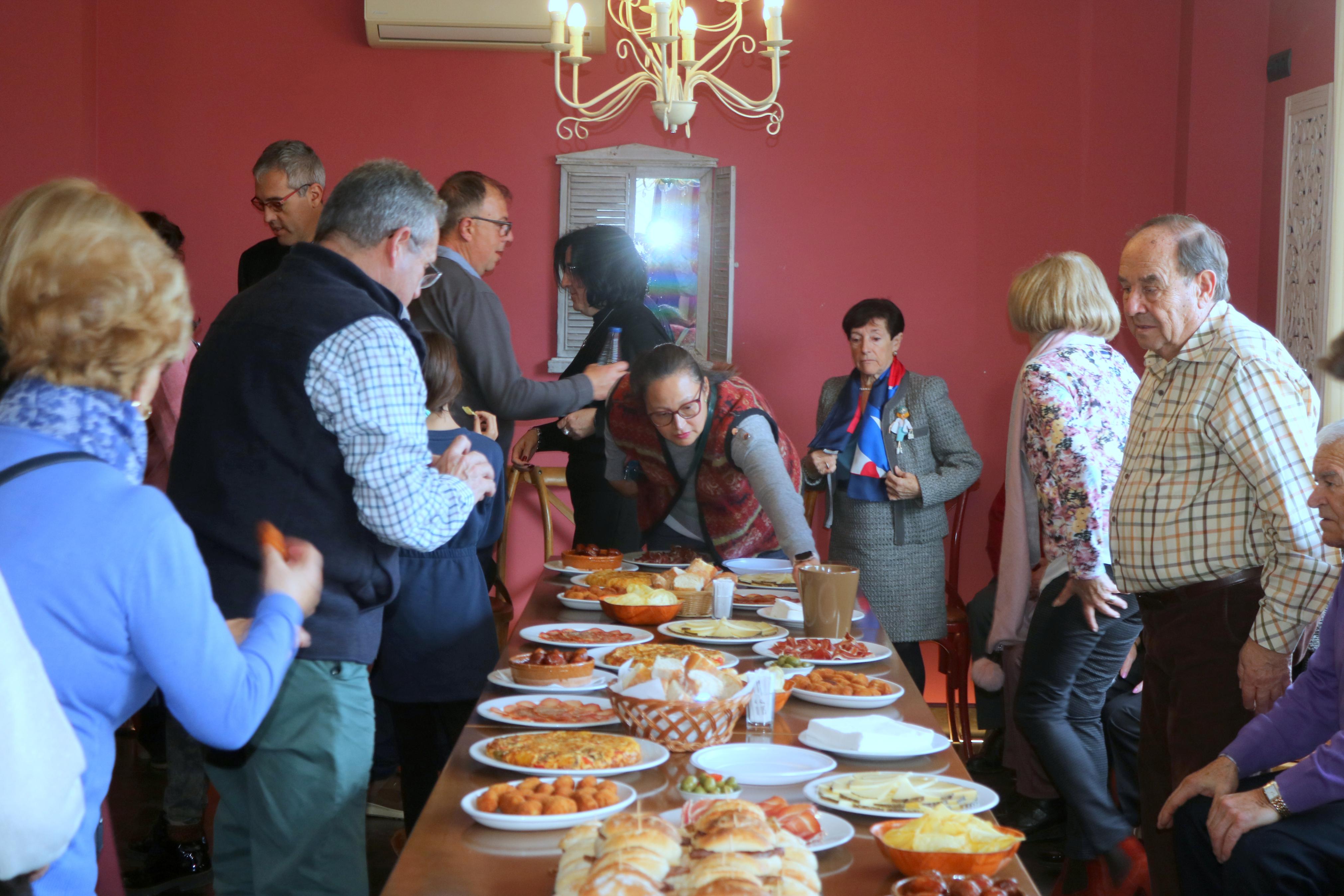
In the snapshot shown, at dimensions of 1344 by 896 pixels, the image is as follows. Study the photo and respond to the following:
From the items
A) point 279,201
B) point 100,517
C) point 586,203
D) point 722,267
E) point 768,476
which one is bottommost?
point 768,476

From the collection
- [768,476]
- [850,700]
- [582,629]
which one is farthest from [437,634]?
[850,700]

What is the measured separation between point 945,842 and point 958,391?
3717 millimetres

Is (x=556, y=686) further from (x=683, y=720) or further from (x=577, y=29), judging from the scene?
(x=577, y=29)

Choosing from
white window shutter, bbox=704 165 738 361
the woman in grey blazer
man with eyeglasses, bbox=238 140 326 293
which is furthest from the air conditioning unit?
the woman in grey blazer

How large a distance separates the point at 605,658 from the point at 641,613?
338mm

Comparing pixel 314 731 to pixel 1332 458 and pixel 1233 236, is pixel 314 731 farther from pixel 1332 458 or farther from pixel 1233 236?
pixel 1233 236

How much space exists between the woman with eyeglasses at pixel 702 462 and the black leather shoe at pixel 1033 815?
1102mm

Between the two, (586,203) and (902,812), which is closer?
(902,812)

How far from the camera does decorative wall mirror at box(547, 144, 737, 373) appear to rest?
4711 millimetres

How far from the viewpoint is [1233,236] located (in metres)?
4.33

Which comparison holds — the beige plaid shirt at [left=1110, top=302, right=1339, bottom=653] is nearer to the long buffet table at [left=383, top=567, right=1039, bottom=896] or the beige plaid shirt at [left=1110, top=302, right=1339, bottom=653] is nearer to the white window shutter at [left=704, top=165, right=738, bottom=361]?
the long buffet table at [left=383, top=567, right=1039, bottom=896]

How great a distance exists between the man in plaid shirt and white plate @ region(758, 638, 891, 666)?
0.62 m

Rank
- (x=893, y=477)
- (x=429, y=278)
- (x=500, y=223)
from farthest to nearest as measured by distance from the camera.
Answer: (x=893, y=477), (x=500, y=223), (x=429, y=278)

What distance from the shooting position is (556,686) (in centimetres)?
187
